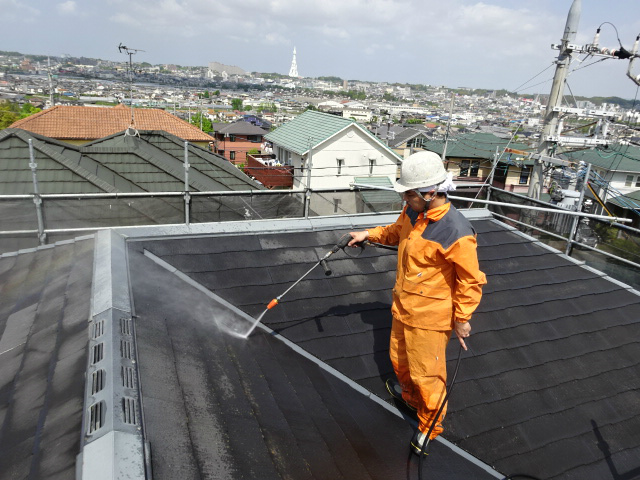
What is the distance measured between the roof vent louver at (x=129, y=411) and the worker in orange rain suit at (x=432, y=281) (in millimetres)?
1681

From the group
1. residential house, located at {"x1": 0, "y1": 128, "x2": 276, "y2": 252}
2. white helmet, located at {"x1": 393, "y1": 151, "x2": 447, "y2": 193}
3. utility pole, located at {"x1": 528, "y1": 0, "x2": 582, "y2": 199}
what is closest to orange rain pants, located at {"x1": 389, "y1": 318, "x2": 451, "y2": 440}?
white helmet, located at {"x1": 393, "y1": 151, "x2": 447, "y2": 193}

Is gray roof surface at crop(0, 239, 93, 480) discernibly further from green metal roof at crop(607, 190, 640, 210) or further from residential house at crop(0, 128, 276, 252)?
green metal roof at crop(607, 190, 640, 210)

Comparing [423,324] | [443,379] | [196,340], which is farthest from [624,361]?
[196,340]

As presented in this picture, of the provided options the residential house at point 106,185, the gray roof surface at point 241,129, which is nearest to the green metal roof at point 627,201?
the residential house at point 106,185

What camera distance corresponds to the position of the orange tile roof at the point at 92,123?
24.2m

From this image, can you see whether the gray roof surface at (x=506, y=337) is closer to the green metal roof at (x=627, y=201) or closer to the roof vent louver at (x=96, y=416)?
the roof vent louver at (x=96, y=416)

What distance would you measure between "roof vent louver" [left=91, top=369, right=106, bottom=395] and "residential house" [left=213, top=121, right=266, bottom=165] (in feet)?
146

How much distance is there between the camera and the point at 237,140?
54.5 m

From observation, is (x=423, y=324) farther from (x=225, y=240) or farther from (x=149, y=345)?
(x=225, y=240)

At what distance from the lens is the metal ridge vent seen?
170 cm

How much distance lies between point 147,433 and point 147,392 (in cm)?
30

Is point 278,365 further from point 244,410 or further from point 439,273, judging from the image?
point 439,273

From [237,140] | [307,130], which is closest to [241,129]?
[237,140]

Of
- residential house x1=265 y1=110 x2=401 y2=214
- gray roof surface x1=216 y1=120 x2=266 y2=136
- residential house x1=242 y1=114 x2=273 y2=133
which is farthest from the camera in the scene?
residential house x1=242 y1=114 x2=273 y2=133
